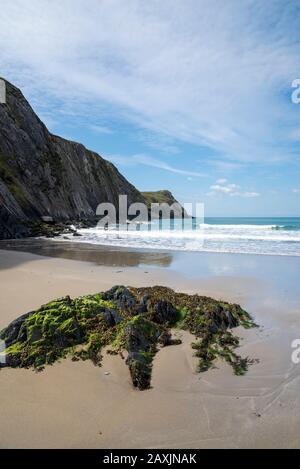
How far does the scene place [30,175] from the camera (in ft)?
164

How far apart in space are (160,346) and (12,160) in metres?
48.6

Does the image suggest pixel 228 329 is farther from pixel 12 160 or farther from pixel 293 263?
pixel 12 160

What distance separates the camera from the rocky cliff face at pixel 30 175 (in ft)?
123

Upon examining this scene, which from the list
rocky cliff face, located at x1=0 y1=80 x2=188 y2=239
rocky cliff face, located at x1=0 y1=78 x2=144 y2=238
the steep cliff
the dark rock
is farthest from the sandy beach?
the steep cliff

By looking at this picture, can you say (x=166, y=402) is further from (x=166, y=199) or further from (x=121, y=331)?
(x=166, y=199)

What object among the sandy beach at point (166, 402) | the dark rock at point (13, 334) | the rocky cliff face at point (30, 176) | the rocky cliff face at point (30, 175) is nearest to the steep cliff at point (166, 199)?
the rocky cliff face at point (30, 176)

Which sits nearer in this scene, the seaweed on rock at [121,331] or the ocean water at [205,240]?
the seaweed on rock at [121,331]

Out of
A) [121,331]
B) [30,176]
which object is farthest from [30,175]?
[121,331]

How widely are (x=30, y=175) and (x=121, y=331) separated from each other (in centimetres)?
4818

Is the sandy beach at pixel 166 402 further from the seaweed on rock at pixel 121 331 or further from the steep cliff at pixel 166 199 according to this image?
the steep cliff at pixel 166 199

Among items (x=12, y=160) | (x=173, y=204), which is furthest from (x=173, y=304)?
(x=173, y=204)

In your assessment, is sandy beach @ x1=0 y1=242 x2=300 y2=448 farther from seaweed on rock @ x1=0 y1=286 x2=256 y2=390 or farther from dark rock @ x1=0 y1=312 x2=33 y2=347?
dark rock @ x1=0 y1=312 x2=33 y2=347

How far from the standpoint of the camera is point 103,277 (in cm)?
1302

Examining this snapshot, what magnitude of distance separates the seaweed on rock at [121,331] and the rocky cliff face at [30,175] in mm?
26173
